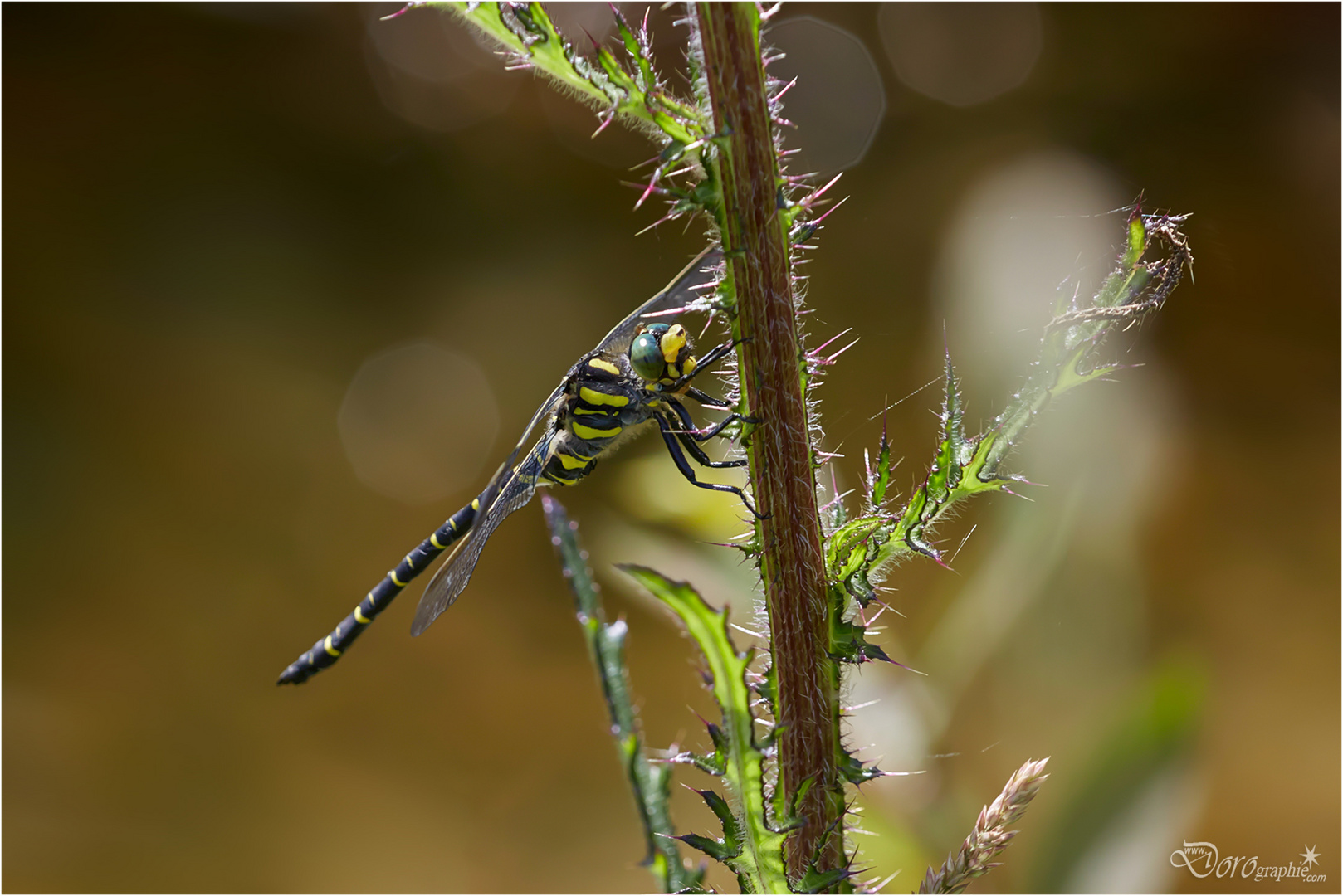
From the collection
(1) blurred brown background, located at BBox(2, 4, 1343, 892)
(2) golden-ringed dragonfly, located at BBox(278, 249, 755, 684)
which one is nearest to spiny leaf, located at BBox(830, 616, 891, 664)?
(2) golden-ringed dragonfly, located at BBox(278, 249, 755, 684)

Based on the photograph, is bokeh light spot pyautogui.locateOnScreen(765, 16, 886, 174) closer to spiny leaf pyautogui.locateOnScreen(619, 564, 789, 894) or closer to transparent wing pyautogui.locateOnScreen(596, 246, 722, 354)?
transparent wing pyautogui.locateOnScreen(596, 246, 722, 354)

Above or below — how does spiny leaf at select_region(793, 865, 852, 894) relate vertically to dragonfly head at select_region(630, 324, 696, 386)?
below

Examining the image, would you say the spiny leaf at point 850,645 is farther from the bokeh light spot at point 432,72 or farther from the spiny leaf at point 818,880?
the bokeh light spot at point 432,72

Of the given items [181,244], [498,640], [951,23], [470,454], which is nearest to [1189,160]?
[951,23]

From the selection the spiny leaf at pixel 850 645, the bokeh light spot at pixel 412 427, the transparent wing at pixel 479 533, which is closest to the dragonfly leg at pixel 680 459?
the transparent wing at pixel 479 533

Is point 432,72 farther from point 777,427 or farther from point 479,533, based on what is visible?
point 777,427
